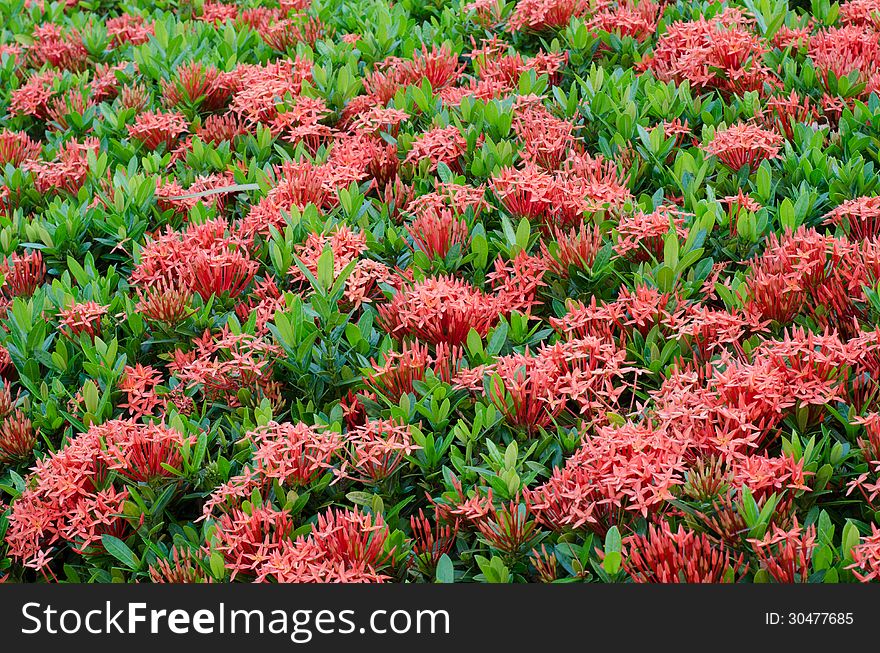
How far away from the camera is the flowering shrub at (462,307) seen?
8.57 ft

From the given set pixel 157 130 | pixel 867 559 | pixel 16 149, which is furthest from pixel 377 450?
pixel 16 149

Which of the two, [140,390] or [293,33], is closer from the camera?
[140,390]

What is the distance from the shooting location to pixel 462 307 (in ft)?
10.4

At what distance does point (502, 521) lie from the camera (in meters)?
2.57

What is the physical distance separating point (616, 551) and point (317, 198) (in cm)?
211

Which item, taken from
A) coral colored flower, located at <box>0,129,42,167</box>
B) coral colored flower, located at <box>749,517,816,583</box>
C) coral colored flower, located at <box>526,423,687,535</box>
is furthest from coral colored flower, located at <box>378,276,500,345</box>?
coral colored flower, located at <box>0,129,42,167</box>

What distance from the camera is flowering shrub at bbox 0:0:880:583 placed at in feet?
8.57

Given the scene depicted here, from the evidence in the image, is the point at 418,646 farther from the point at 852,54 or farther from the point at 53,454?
the point at 852,54

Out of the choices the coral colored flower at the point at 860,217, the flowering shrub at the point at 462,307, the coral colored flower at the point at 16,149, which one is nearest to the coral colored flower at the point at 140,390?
the flowering shrub at the point at 462,307

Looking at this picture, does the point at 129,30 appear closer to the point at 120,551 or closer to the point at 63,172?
the point at 63,172

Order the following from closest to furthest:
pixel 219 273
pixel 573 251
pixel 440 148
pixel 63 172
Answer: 1. pixel 573 251
2. pixel 219 273
3. pixel 440 148
4. pixel 63 172

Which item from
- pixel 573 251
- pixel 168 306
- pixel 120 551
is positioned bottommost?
pixel 120 551

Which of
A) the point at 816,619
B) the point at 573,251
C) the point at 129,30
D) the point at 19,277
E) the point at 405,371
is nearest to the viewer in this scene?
the point at 816,619

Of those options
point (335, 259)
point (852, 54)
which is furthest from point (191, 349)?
point (852, 54)
